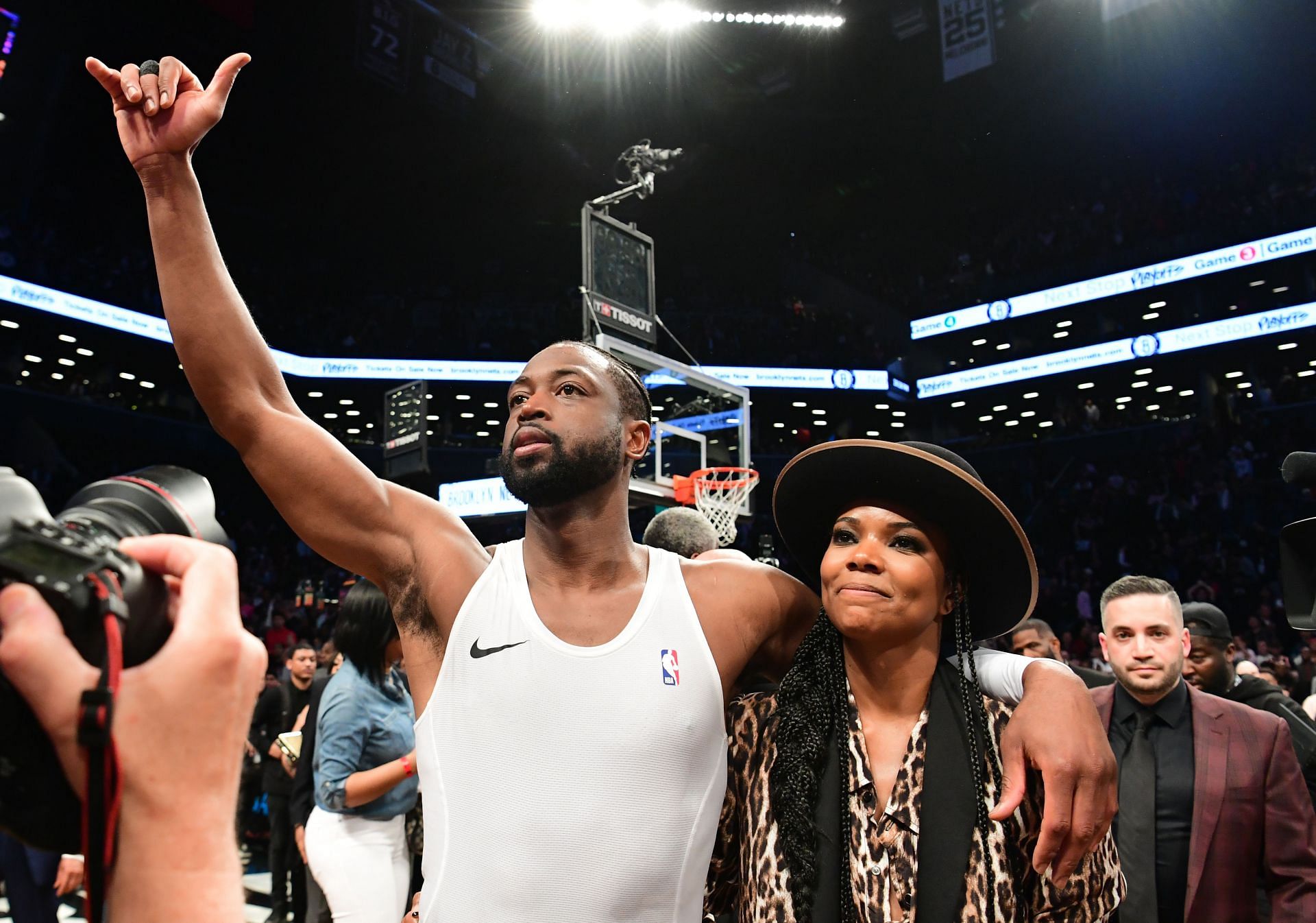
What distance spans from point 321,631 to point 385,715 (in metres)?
10.6

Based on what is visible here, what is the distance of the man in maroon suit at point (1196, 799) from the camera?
3080 millimetres

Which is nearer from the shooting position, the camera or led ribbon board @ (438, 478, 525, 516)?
the camera

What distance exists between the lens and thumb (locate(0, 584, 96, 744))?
2.22 ft

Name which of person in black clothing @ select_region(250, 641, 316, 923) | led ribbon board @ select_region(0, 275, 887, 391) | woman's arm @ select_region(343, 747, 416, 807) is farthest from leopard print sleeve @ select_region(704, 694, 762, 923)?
led ribbon board @ select_region(0, 275, 887, 391)

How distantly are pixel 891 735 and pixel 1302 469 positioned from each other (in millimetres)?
1171

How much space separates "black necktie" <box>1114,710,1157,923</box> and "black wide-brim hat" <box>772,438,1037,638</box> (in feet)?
4.87

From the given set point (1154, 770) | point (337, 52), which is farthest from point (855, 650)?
point (337, 52)

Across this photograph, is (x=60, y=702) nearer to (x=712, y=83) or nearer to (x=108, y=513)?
(x=108, y=513)

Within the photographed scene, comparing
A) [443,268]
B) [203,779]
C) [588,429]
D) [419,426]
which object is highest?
[443,268]

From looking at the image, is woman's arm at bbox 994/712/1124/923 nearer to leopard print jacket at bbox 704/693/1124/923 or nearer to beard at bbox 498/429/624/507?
leopard print jacket at bbox 704/693/1124/923

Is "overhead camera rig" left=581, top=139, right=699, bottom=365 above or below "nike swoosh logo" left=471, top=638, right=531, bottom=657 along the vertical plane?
above

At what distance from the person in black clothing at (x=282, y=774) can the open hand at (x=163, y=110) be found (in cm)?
484

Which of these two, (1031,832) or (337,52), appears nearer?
(1031,832)

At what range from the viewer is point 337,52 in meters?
17.5
